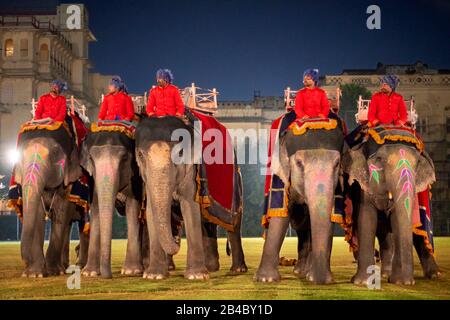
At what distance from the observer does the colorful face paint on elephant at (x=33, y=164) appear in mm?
13398

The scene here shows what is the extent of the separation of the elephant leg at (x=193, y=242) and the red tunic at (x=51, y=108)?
8.85 ft

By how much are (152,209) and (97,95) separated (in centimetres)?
5667

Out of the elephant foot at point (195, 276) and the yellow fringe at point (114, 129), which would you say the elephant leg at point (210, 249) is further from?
the yellow fringe at point (114, 129)

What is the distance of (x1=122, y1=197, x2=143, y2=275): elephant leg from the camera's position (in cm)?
1380

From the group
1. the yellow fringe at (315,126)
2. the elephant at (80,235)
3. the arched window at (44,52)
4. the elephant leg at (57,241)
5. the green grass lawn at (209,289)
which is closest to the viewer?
the green grass lawn at (209,289)

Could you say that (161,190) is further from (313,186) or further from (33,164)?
(33,164)

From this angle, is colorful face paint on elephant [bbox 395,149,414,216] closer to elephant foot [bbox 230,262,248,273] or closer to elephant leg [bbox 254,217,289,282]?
elephant leg [bbox 254,217,289,282]

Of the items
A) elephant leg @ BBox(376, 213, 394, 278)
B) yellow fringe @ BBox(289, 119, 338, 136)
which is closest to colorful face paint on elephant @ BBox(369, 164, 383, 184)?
yellow fringe @ BBox(289, 119, 338, 136)

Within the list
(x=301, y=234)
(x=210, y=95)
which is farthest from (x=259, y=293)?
(x=210, y=95)

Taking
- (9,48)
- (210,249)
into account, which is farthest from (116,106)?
(9,48)

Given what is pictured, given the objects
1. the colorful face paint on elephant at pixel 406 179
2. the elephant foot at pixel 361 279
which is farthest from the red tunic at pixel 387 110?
the elephant foot at pixel 361 279

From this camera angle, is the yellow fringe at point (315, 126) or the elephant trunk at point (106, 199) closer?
the yellow fringe at point (315, 126)

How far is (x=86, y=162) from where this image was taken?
13547mm

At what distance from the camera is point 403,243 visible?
1168cm
